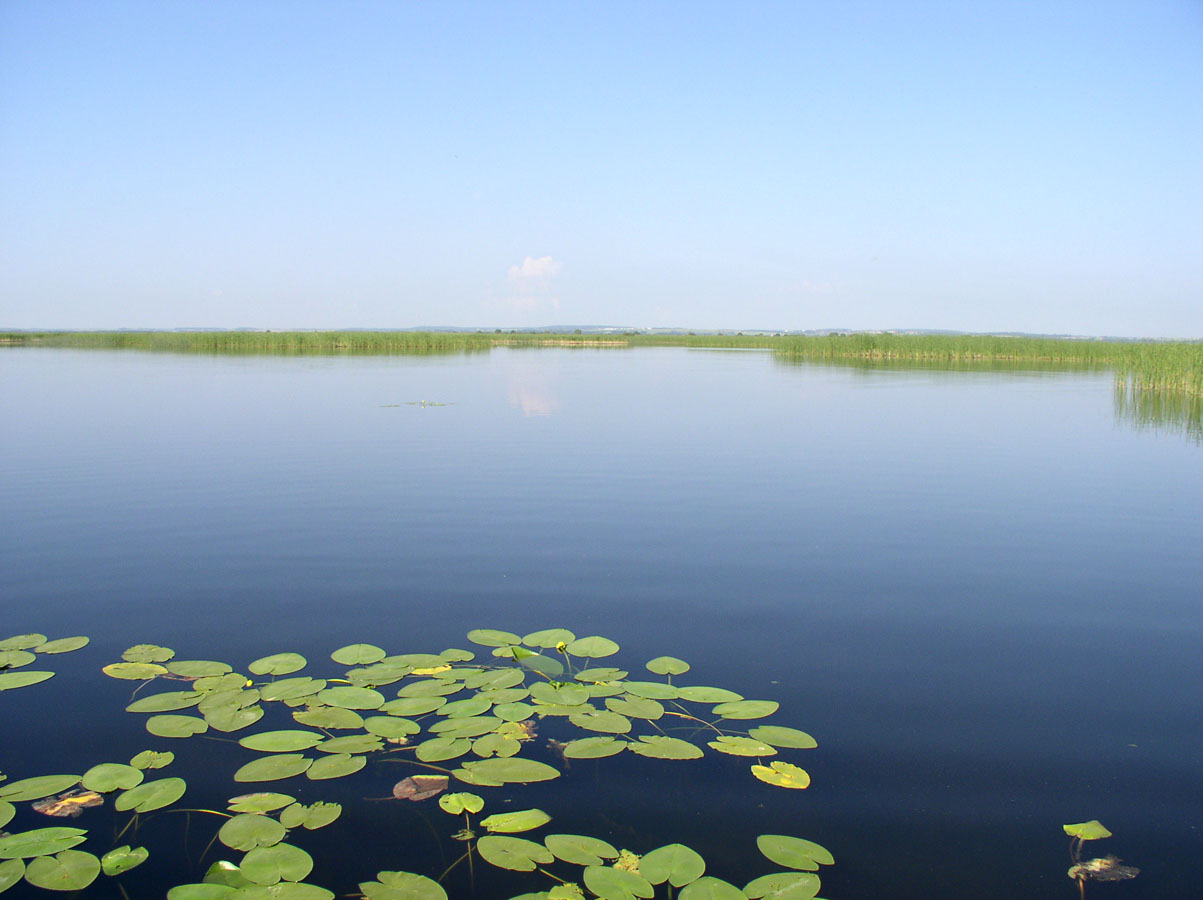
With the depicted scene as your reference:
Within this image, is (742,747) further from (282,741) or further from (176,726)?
(176,726)

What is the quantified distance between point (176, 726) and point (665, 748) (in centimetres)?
220

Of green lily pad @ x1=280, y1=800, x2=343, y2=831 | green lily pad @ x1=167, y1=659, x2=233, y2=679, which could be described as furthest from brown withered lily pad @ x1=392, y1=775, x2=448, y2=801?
green lily pad @ x1=167, y1=659, x2=233, y2=679

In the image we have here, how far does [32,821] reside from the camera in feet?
10.3

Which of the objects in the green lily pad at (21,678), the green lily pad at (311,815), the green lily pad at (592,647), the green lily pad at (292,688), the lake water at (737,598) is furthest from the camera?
the green lily pad at (592,647)

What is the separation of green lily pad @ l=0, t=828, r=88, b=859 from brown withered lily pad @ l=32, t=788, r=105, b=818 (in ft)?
0.48

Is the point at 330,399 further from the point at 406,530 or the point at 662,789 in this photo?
the point at 662,789

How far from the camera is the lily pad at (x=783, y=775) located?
11.3 feet

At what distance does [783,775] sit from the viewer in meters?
3.49

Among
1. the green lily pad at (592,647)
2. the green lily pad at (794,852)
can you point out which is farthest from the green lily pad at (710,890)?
the green lily pad at (592,647)

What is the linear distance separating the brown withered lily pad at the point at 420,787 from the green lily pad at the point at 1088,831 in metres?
2.38

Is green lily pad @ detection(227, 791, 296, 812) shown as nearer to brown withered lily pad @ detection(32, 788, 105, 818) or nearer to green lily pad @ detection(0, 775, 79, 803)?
brown withered lily pad @ detection(32, 788, 105, 818)

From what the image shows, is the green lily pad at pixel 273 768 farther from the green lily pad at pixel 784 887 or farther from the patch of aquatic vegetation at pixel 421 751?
the green lily pad at pixel 784 887

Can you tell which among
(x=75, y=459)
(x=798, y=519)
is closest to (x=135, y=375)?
(x=75, y=459)

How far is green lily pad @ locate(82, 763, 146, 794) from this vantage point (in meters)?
3.31
